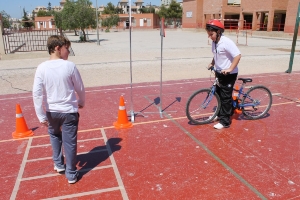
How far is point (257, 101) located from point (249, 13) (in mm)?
43701

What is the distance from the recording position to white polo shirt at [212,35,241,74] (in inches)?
177

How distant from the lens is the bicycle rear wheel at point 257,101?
17.6 ft

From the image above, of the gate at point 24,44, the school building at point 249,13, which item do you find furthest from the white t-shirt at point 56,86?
the school building at point 249,13

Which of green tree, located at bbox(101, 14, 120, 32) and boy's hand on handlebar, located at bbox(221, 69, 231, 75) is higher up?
green tree, located at bbox(101, 14, 120, 32)

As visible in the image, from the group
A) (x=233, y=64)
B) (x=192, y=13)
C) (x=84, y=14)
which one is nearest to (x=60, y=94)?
(x=233, y=64)

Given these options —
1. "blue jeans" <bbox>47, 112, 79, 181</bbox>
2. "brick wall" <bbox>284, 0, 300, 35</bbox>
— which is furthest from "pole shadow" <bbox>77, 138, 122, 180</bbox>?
"brick wall" <bbox>284, 0, 300, 35</bbox>

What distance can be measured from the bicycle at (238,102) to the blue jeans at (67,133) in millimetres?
2419

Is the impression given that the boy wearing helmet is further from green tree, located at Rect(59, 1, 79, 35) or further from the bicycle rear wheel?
green tree, located at Rect(59, 1, 79, 35)

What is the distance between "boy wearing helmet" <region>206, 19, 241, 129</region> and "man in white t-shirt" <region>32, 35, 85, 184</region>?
2.47 meters

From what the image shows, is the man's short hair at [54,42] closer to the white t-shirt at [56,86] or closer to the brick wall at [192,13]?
the white t-shirt at [56,86]

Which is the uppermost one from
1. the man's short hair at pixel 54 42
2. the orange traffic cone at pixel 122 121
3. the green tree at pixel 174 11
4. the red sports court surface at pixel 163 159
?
the green tree at pixel 174 11

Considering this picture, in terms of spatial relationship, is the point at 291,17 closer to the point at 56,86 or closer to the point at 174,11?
the point at 56,86

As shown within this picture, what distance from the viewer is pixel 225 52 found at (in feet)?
15.0

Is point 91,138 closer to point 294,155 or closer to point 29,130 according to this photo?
point 29,130
